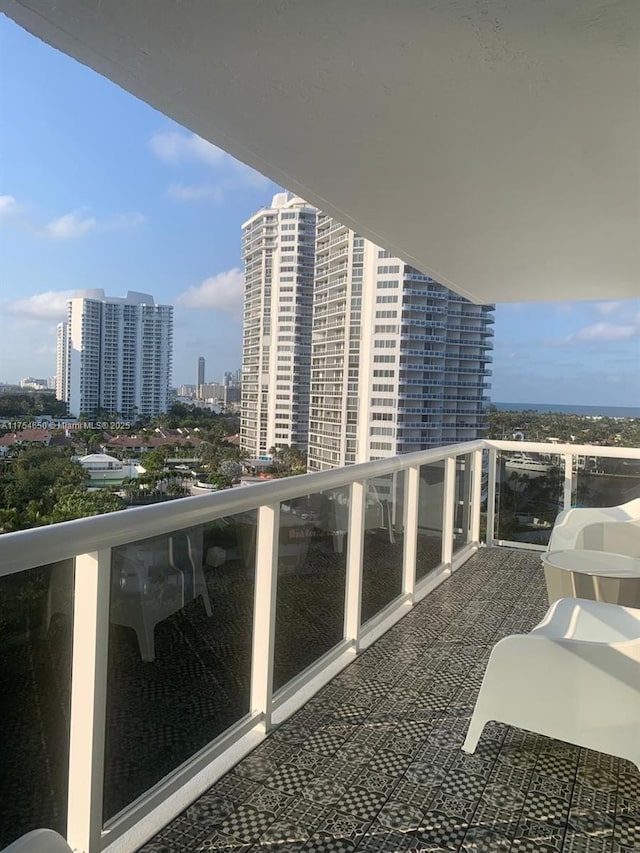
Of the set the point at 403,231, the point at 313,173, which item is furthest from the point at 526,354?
the point at 313,173

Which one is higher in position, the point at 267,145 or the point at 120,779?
the point at 267,145

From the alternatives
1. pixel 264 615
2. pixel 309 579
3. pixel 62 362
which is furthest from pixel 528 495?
pixel 62 362

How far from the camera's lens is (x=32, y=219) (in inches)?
861

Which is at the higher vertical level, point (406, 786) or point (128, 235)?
point (128, 235)

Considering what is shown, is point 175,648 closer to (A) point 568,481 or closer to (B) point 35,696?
(B) point 35,696

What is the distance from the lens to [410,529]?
4773 mm

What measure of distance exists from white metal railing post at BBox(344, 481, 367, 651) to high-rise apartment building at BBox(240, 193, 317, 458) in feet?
37.4

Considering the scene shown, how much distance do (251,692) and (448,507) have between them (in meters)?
3.36

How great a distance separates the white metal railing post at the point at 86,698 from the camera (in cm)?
189

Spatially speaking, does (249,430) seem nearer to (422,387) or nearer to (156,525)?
(422,387)

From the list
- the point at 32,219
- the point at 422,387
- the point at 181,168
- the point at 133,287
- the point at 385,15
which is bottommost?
the point at 422,387

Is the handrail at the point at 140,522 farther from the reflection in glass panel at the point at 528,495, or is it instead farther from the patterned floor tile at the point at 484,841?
the reflection in glass panel at the point at 528,495

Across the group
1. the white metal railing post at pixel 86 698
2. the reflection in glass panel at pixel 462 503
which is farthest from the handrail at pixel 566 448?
the white metal railing post at pixel 86 698

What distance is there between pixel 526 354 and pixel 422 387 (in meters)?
3.06
